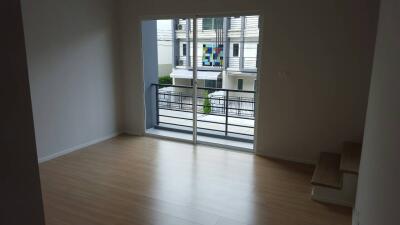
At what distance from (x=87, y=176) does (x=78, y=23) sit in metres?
2.20

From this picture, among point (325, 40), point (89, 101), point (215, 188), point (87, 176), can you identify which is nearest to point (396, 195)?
point (215, 188)

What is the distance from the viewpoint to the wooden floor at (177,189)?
98.7 inches

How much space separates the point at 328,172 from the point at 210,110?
8.27 ft

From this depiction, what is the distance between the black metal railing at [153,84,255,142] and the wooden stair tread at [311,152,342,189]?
145 centimetres

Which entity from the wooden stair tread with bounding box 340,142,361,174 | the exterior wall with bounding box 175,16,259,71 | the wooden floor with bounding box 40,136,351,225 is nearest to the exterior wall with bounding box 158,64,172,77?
the exterior wall with bounding box 175,16,259,71

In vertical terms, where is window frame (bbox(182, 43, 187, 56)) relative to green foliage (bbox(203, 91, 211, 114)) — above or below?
above

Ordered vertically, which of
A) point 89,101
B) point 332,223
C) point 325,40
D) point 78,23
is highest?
point 78,23

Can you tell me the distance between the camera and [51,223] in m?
2.40

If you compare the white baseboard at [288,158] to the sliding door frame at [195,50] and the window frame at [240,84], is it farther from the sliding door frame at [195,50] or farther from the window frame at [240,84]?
the window frame at [240,84]

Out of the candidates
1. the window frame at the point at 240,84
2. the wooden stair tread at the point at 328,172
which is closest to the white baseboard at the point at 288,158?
the wooden stair tread at the point at 328,172

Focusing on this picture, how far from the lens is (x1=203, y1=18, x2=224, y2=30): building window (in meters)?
4.23

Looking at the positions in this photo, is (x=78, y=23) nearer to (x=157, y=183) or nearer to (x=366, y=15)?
(x=157, y=183)

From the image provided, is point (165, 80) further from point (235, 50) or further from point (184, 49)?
point (235, 50)

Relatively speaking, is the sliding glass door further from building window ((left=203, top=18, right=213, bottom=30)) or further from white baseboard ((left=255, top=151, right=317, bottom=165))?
white baseboard ((left=255, top=151, right=317, bottom=165))
